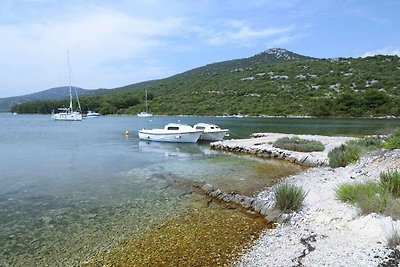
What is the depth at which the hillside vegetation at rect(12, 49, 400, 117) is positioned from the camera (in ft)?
298

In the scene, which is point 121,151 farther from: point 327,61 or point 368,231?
point 327,61

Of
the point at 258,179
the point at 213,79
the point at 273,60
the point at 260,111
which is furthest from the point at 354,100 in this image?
the point at 273,60

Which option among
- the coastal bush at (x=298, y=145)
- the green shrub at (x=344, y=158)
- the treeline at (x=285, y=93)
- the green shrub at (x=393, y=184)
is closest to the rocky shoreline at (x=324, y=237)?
the green shrub at (x=393, y=184)

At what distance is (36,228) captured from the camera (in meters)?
11.2

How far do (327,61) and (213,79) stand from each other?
50.4 m

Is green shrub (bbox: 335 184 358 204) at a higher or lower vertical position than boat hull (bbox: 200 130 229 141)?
higher

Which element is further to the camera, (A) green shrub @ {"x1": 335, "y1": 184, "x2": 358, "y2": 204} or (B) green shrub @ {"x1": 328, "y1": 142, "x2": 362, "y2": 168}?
(B) green shrub @ {"x1": 328, "y1": 142, "x2": 362, "y2": 168}

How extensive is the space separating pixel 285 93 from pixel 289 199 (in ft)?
337

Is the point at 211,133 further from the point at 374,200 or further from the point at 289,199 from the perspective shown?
the point at 374,200

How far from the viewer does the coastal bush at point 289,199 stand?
1154 centimetres

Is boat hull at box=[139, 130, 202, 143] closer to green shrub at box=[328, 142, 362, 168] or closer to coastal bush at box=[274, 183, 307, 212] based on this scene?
green shrub at box=[328, 142, 362, 168]

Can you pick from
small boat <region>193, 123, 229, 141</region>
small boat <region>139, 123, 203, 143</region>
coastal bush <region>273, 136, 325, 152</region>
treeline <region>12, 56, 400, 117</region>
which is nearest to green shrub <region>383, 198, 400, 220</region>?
coastal bush <region>273, 136, 325, 152</region>

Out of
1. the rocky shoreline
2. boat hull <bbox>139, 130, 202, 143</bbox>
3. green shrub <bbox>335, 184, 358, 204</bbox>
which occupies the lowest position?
boat hull <bbox>139, 130, 202, 143</bbox>

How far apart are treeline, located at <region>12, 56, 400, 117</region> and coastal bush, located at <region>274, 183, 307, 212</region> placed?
270 feet
